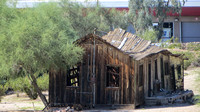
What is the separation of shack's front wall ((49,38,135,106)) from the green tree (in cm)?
72

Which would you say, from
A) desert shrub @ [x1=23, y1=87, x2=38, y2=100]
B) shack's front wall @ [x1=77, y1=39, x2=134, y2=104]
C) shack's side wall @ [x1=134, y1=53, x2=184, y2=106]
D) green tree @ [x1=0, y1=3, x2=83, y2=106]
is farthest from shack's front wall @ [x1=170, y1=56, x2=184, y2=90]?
desert shrub @ [x1=23, y1=87, x2=38, y2=100]

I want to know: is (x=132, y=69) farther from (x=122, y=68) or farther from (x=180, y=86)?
(x=180, y=86)

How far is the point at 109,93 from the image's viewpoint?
17.6 metres

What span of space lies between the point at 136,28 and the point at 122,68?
21827mm

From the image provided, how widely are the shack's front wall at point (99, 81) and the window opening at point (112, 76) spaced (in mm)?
436

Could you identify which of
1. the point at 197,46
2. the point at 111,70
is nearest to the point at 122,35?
the point at 111,70

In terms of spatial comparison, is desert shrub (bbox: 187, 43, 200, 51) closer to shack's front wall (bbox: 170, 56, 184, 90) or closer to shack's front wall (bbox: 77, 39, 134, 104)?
shack's front wall (bbox: 170, 56, 184, 90)

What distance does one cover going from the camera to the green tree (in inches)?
614

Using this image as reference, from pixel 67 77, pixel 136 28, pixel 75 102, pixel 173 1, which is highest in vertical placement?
pixel 173 1

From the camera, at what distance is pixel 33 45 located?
15.8m

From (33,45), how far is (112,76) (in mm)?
4873

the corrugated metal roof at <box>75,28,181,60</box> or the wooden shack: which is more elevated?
the corrugated metal roof at <box>75,28,181,60</box>

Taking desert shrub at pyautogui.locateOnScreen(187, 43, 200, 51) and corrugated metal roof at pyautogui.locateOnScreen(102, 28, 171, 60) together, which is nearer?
corrugated metal roof at pyautogui.locateOnScreen(102, 28, 171, 60)

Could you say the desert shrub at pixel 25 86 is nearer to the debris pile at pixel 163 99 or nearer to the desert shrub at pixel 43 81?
the desert shrub at pixel 43 81
